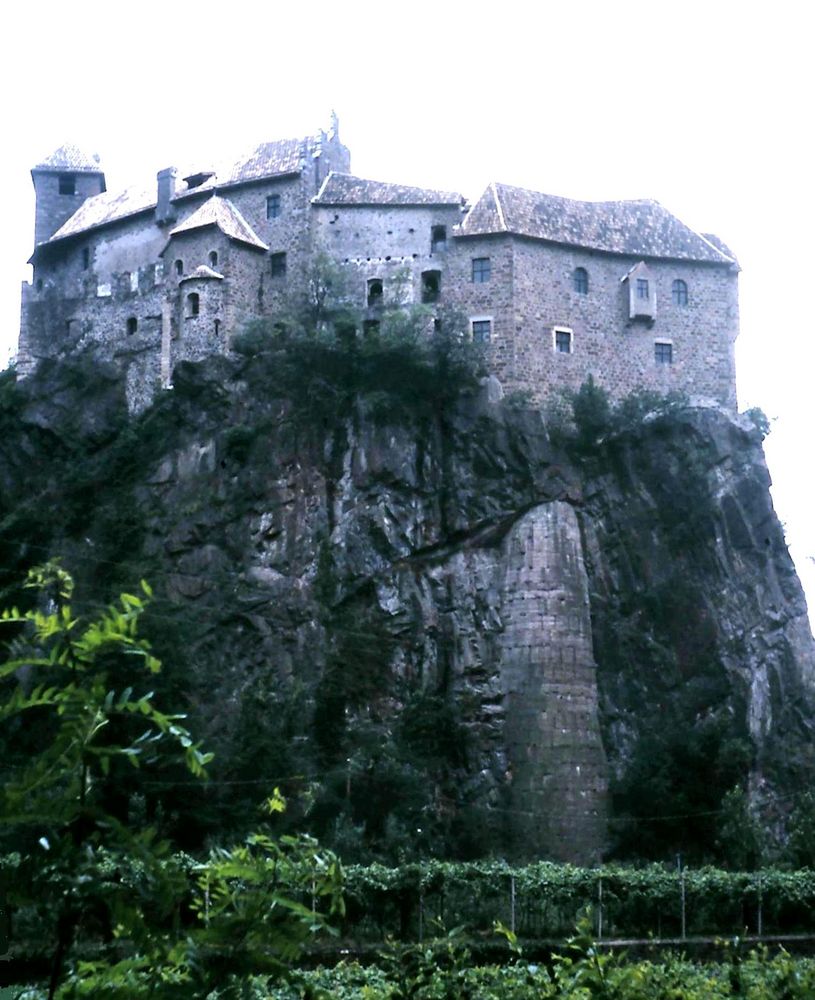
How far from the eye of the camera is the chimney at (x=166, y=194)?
65438 millimetres

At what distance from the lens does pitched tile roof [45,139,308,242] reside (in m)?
64.5

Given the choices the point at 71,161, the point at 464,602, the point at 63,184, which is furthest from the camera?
the point at 71,161

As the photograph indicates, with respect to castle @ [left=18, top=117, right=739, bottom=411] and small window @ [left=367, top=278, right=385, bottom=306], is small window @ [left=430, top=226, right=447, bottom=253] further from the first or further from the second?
small window @ [left=367, top=278, right=385, bottom=306]

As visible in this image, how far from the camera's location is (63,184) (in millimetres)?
73250

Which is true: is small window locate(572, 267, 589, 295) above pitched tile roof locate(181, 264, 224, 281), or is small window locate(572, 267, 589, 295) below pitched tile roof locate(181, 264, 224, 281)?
above

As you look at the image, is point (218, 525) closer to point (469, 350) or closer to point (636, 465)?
point (469, 350)

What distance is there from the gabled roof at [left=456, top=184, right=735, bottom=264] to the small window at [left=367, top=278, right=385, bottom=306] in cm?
355

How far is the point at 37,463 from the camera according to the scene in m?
63.4

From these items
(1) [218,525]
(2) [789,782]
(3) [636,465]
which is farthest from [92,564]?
(2) [789,782]

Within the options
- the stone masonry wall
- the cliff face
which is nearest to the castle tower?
the cliff face

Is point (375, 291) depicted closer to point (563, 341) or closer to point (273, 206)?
point (273, 206)

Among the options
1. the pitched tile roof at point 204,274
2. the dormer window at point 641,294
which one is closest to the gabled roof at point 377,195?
the pitched tile roof at point 204,274

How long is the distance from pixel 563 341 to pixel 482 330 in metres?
3.18

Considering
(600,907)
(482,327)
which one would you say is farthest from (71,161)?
(600,907)
